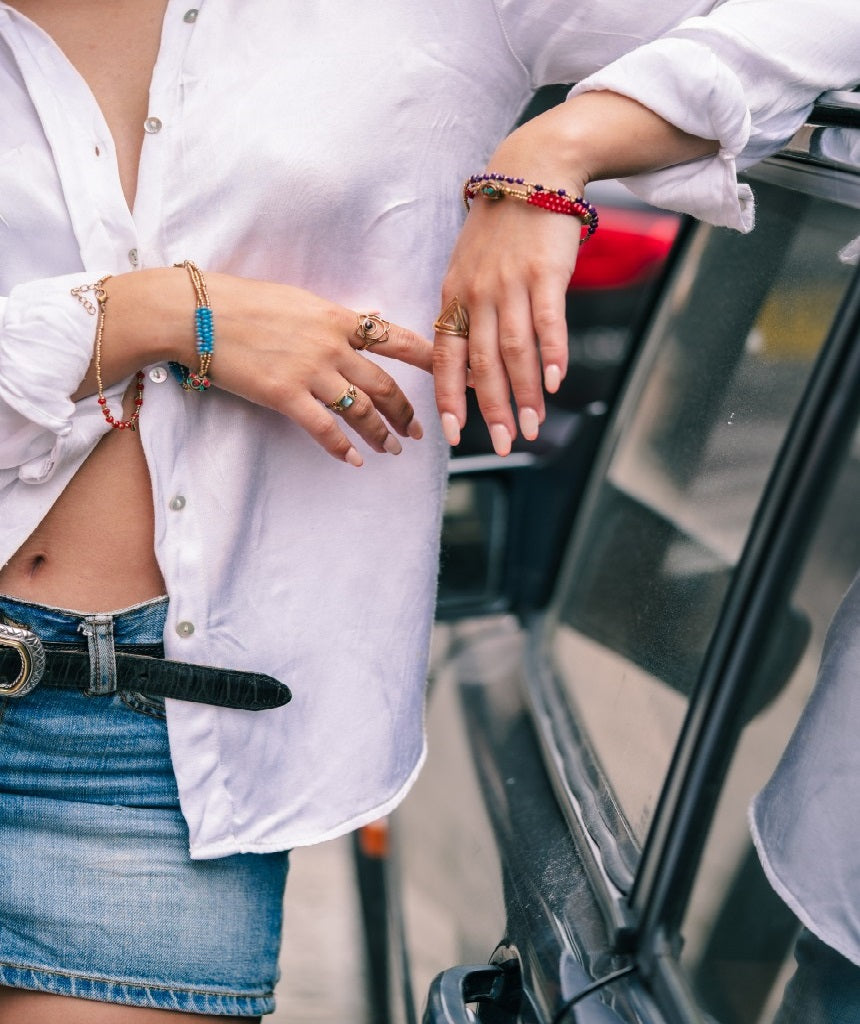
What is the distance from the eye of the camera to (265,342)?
4.14ft

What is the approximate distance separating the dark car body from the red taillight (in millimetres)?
4017

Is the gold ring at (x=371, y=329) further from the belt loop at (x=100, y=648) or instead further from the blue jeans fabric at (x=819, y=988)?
the blue jeans fabric at (x=819, y=988)

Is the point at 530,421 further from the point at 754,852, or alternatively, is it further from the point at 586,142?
the point at 754,852

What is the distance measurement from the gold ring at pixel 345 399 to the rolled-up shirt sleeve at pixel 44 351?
0.25 metres

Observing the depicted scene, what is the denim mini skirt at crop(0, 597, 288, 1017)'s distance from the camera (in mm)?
1396

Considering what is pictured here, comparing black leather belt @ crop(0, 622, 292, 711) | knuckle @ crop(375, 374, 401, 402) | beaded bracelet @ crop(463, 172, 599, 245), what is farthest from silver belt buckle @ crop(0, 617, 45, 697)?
beaded bracelet @ crop(463, 172, 599, 245)

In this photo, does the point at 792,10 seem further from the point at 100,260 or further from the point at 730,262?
the point at 100,260

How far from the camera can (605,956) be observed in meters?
1.33

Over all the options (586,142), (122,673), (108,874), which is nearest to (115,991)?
(108,874)

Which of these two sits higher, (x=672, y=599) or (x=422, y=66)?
(x=422, y=66)

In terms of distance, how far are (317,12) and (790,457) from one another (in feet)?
2.14

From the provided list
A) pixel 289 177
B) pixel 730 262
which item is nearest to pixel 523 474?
pixel 730 262

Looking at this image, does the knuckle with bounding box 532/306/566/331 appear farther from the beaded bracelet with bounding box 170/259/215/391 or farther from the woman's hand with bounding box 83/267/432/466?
the beaded bracelet with bounding box 170/259/215/391

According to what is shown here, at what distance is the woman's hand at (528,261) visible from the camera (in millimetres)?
1164
